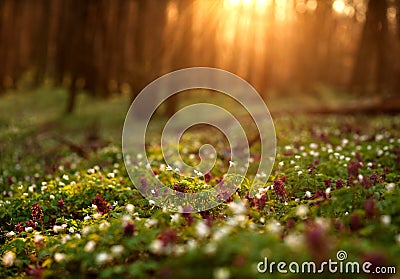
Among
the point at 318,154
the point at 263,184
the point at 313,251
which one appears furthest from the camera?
the point at 318,154

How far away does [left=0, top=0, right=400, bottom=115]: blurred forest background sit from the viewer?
75.5ft

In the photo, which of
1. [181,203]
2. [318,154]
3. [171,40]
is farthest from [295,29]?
[181,203]

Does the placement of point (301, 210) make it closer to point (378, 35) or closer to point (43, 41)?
point (378, 35)

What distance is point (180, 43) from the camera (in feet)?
70.9

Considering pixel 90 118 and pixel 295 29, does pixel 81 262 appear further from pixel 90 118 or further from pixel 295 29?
pixel 295 29

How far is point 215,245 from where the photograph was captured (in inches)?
135

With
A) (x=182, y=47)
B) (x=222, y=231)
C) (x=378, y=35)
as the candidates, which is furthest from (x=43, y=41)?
(x=222, y=231)

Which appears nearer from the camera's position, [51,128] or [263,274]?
[263,274]

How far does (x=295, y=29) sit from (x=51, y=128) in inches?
1146
